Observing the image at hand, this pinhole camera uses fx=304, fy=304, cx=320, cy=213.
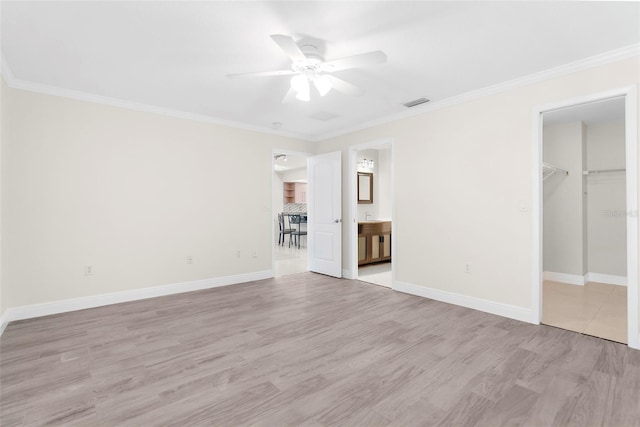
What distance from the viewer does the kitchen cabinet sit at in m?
11.3

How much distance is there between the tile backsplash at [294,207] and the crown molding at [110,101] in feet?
19.3

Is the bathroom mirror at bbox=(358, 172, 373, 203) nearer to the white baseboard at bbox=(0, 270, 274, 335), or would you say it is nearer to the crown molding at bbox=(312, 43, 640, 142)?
the crown molding at bbox=(312, 43, 640, 142)

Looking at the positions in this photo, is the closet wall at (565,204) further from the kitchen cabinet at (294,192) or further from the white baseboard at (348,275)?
the kitchen cabinet at (294,192)

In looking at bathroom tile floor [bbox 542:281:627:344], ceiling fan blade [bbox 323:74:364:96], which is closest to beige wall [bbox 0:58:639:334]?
bathroom tile floor [bbox 542:281:627:344]

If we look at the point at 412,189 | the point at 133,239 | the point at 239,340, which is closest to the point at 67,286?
the point at 133,239

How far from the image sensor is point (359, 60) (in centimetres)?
237

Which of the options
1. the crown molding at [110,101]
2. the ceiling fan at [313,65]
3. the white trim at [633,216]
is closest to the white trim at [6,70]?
the crown molding at [110,101]

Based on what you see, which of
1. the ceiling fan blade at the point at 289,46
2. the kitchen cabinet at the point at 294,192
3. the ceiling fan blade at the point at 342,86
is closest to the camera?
the ceiling fan blade at the point at 289,46

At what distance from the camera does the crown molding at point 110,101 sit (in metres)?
3.28

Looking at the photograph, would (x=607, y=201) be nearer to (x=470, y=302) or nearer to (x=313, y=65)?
(x=470, y=302)

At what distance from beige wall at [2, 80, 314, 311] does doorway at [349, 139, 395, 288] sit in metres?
1.63

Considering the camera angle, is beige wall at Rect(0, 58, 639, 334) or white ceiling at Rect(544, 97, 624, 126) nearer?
beige wall at Rect(0, 58, 639, 334)

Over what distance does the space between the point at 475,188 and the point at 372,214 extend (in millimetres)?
3648

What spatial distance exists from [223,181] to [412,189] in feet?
9.65
